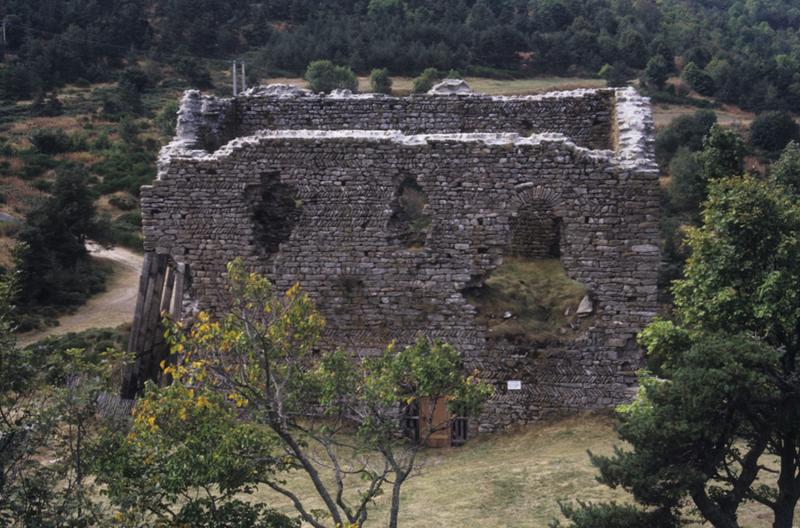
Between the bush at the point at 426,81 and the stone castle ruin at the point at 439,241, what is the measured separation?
42721 millimetres

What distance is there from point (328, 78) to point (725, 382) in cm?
5455

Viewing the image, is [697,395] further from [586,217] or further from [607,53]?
[607,53]

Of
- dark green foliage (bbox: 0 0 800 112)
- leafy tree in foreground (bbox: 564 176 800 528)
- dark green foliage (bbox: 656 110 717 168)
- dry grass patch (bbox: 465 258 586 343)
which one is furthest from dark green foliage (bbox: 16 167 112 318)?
dark green foliage (bbox: 656 110 717 168)

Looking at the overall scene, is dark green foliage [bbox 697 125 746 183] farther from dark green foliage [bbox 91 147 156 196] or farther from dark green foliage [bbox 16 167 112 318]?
dark green foliage [bbox 91 147 156 196]

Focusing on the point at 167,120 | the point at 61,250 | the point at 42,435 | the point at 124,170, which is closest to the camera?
the point at 42,435

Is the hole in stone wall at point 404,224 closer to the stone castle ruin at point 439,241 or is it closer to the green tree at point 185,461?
the stone castle ruin at point 439,241

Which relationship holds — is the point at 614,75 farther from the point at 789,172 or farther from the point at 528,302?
the point at 528,302

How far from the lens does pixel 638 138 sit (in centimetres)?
1551

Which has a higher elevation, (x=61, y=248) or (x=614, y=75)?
(x=614, y=75)

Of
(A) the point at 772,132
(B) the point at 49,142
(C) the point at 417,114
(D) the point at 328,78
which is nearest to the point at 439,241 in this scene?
(C) the point at 417,114

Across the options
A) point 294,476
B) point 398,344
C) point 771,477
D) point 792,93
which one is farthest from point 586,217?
point 792,93

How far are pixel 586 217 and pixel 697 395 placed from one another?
5.87 m

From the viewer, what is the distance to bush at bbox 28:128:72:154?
58.0 metres

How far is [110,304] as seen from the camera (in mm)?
34375
